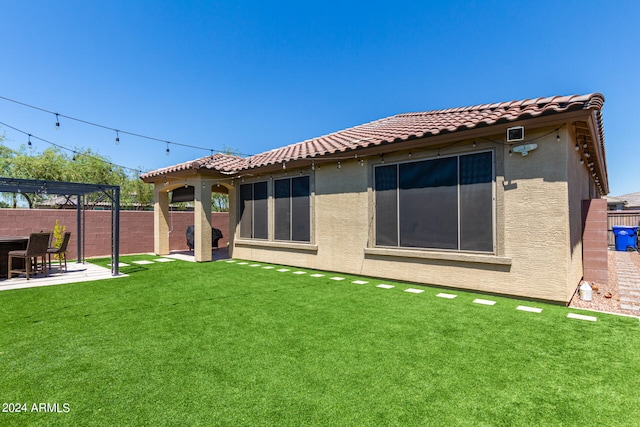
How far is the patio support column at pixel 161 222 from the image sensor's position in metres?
13.0

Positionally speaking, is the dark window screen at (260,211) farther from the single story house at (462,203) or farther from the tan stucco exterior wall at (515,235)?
the tan stucco exterior wall at (515,235)

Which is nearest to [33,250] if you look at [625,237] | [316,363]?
[316,363]

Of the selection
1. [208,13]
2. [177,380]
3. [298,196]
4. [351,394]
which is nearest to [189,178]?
[298,196]

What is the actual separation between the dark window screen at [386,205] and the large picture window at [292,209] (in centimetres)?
242

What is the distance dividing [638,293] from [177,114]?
17414 millimetres

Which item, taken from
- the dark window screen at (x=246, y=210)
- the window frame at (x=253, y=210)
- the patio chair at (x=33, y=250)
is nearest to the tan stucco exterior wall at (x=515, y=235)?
the window frame at (x=253, y=210)

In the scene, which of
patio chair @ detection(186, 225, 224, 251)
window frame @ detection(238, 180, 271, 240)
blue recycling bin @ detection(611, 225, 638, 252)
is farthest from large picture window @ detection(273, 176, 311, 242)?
blue recycling bin @ detection(611, 225, 638, 252)

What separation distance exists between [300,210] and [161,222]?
747 cm

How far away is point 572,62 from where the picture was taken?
994cm

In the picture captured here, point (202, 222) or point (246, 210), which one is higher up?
point (246, 210)

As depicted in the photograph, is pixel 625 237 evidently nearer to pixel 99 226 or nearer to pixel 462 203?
pixel 462 203

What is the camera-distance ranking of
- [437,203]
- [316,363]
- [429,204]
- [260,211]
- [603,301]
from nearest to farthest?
[316,363], [603,301], [437,203], [429,204], [260,211]

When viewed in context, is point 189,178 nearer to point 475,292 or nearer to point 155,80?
point 155,80

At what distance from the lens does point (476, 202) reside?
5.96 meters
